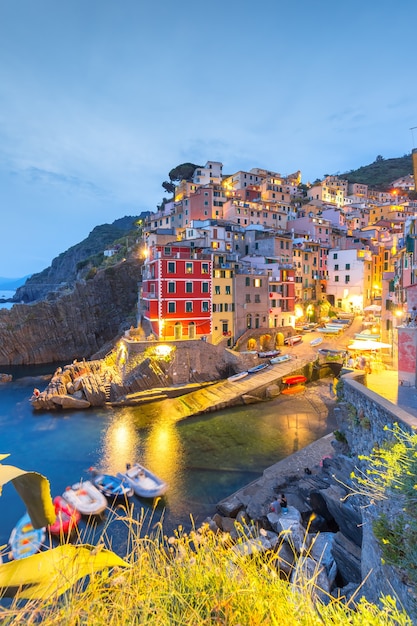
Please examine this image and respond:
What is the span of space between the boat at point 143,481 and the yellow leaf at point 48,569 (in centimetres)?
1627

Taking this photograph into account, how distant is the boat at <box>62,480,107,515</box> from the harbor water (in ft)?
2.66

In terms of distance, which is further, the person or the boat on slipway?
the boat on slipway

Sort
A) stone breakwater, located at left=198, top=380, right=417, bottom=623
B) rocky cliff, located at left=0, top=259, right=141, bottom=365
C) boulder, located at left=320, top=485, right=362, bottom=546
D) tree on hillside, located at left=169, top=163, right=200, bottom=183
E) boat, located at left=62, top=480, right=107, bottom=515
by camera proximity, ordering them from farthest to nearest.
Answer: tree on hillside, located at left=169, top=163, right=200, bottom=183
rocky cliff, located at left=0, top=259, right=141, bottom=365
boat, located at left=62, top=480, right=107, bottom=515
boulder, located at left=320, top=485, right=362, bottom=546
stone breakwater, located at left=198, top=380, right=417, bottom=623

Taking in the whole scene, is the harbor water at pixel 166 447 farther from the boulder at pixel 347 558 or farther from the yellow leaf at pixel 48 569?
the yellow leaf at pixel 48 569

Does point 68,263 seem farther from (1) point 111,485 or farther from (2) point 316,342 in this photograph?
(1) point 111,485

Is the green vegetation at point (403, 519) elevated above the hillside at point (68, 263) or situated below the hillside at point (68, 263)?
below

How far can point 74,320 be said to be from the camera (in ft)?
195

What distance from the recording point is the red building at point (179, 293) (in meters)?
34.6

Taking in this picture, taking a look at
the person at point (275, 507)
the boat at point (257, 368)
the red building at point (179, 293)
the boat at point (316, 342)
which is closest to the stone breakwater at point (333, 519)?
the person at point (275, 507)

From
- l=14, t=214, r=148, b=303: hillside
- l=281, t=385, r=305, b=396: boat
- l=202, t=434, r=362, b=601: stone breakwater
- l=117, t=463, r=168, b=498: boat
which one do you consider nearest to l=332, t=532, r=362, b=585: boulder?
l=202, t=434, r=362, b=601: stone breakwater

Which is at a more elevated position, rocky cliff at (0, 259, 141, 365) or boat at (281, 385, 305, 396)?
rocky cliff at (0, 259, 141, 365)

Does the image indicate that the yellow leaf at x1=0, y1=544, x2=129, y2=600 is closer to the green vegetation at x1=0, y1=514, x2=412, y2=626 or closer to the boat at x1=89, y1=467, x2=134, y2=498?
the green vegetation at x1=0, y1=514, x2=412, y2=626

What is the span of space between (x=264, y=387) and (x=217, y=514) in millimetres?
17824

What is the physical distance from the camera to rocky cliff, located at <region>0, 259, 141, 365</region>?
55.1m
